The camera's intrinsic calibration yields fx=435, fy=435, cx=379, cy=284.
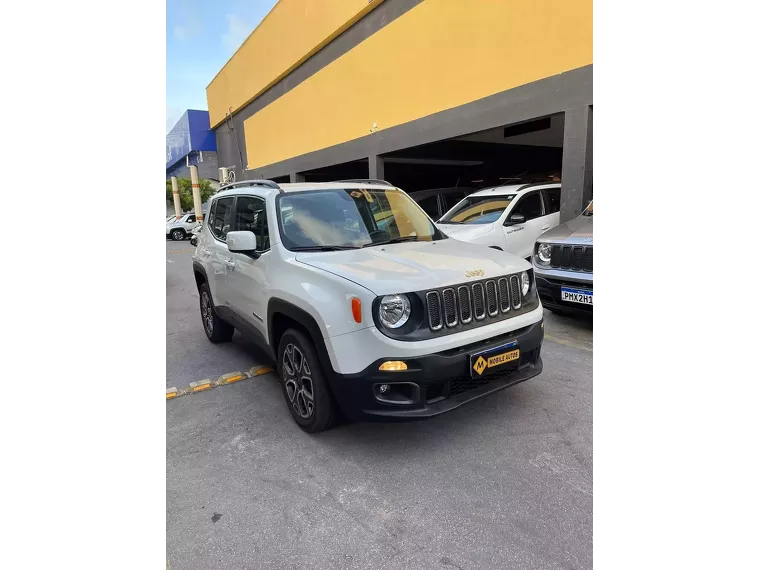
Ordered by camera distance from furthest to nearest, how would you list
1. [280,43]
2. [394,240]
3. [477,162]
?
[280,43] < [477,162] < [394,240]

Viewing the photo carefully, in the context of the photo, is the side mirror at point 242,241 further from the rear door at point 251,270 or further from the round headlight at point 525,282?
the round headlight at point 525,282

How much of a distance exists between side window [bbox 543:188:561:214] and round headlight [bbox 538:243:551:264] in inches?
119

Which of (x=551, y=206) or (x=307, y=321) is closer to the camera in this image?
(x=307, y=321)

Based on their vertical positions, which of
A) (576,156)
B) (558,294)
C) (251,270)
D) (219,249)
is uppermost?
(576,156)

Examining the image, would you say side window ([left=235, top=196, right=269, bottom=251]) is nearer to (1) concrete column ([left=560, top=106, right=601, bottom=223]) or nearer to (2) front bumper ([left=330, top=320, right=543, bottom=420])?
(2) front bumper ([left=330, top=320, right=543, bottom=420])

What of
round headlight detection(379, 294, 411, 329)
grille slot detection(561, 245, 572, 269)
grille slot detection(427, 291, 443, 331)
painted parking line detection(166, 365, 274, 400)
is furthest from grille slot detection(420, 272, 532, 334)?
painted parking line detection(166, 365, 274, 400)

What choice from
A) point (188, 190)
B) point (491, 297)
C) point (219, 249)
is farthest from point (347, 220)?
point (188, 190)

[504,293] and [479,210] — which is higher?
[479,210]

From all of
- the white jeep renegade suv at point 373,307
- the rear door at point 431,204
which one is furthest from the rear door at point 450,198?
the white jeep renegade suv at point 373,307

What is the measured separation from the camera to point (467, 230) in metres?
7.73

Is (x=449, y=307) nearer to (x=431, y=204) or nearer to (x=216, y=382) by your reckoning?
(x=216, y=382)

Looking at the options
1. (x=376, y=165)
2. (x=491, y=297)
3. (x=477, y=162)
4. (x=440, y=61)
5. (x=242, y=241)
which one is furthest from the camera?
(x=477, y=162)

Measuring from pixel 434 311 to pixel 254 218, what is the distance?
2.15 m
